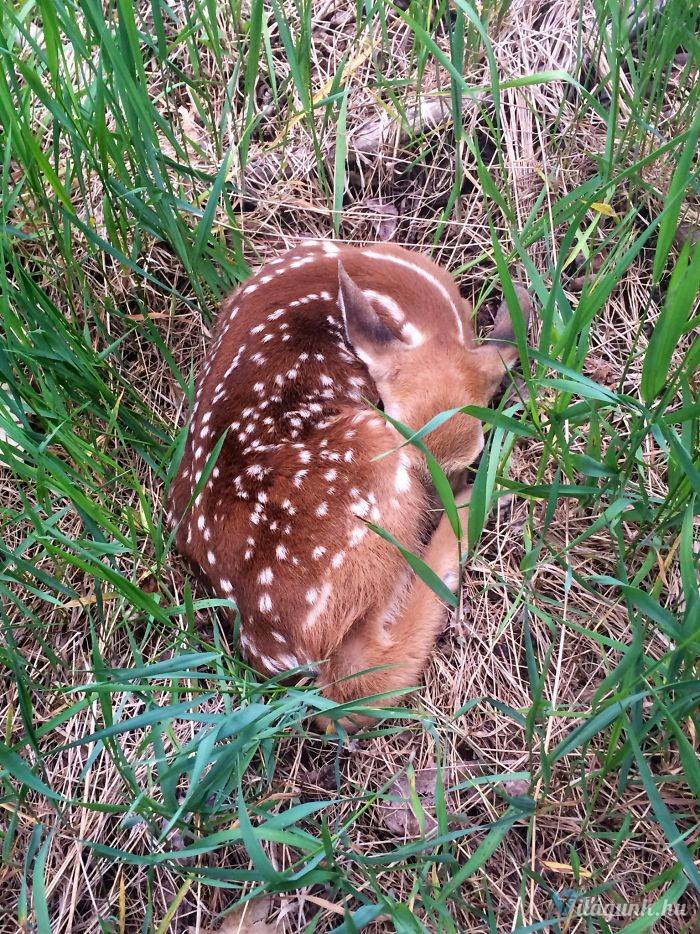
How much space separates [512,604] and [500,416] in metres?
0.60

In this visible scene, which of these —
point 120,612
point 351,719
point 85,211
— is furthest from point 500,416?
point 85,211

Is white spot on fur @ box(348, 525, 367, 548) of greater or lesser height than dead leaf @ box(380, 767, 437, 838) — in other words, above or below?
above

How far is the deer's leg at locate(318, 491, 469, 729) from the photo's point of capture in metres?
2.06

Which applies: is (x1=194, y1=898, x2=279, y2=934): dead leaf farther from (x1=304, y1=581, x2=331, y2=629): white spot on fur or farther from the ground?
(x1=304, y1=581, x2=331, y2=629): white spot on fur

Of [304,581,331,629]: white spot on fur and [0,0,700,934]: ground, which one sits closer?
[0,0,700,934]: ground

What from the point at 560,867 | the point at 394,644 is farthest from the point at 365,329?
the point at 560,867

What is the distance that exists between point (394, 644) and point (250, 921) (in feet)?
2.45

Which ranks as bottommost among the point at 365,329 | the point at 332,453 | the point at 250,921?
the point at 250,921

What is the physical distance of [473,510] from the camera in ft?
6.06

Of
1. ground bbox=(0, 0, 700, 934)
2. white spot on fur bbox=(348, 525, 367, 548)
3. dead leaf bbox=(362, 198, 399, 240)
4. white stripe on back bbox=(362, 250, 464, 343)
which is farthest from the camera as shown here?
dead leaf bbox=(362, 198, 399, 240)

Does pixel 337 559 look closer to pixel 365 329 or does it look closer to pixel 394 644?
pixel 394 644

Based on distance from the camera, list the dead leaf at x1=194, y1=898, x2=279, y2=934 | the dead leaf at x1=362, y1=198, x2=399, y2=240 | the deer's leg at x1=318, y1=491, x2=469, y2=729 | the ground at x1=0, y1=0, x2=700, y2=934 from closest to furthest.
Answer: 1. the ground at x1=0, y1=0, x2=700, y2=934
2. the dead leaf at x1=194, y1=898, x2=279, y2=934
3. the deer's leg at x1=318, y1=491, x2=469, y2=729
4. the dead leaf at x1=362, y1=198, x2=399, y2=240

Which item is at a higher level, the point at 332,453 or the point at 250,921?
the point at 332,453

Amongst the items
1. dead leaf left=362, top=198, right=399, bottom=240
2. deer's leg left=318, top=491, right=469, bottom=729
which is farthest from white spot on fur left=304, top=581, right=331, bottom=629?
dead leaf left=362, top=198, right=399, bottom=240
